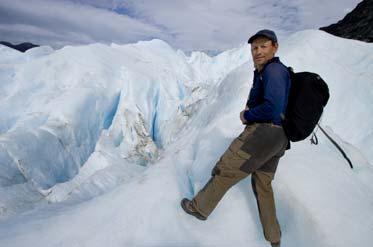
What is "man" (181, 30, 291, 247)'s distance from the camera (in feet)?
6.28

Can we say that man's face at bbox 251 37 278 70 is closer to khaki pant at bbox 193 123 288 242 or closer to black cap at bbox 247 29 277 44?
black cap at bbox 247 29 277 44

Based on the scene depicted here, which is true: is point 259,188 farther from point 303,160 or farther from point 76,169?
point 76,169

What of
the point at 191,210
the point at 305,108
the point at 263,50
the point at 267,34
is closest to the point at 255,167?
the point at 305,108

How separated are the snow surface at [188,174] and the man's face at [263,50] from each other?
1.31 meters

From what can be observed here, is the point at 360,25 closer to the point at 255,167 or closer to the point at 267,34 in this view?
the point at 267,34

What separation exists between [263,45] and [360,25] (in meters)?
22.1

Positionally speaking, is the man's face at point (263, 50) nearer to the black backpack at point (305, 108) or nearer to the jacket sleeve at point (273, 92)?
the jacket sleeve at point (273, 92)

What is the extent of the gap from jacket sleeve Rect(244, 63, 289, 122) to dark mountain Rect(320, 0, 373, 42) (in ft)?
57.1

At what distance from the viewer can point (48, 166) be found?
11641 millimetres

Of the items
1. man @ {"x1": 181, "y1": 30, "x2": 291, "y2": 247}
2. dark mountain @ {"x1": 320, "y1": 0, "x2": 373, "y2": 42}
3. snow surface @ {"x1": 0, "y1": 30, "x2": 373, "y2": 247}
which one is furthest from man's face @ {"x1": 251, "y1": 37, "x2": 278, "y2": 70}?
dark mountain @ {"x1": 320, "y1": 0, "x2": 373, "y2": 42}

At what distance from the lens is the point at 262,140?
6.65ft

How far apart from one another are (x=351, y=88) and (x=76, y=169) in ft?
39.0

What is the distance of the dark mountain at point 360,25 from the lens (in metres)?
17.3

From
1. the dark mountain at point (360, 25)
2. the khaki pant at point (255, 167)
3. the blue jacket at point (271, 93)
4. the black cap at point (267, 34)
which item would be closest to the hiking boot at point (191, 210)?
the khaki pant at point (255, 167)
